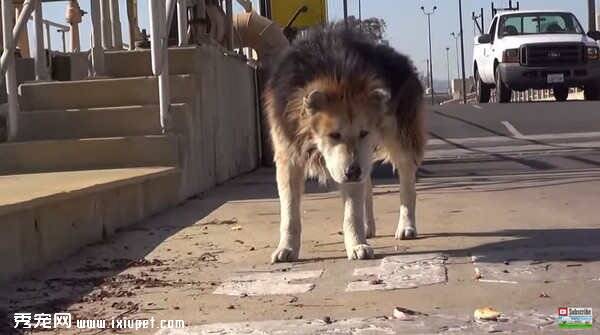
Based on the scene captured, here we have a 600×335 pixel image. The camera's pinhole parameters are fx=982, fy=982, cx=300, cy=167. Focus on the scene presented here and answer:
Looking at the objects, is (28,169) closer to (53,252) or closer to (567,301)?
(53,252)

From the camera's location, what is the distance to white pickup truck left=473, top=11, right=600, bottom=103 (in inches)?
768

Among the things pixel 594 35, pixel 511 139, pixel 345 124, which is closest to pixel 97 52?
pixel 345 124

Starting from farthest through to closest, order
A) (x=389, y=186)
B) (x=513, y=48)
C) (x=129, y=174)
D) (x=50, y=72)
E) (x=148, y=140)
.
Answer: (x=513, y=48)
(x=50, y=72)
(x=389, y=186)
(x=148, y=140)
(x=129, y=174)

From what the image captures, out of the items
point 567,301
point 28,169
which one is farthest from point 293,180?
point 28,169

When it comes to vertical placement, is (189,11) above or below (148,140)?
above

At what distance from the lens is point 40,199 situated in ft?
19.2

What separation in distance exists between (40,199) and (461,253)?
253 cm

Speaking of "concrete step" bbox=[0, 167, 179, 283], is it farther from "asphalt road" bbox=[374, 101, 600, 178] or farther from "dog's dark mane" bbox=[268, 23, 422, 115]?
"asphalt road" bbox=[374, 101, 600, 178]

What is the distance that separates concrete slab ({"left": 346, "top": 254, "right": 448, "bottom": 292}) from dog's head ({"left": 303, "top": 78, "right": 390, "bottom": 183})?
1.70ft

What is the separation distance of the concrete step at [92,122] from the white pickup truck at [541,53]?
468 inches

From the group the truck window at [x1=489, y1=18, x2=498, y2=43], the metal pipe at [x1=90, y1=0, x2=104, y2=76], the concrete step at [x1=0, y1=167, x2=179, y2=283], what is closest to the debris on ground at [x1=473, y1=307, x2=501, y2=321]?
the concrete step at [x1=0, y1=167, x2=179, y2=283]

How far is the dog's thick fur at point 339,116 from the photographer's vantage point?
5.50m

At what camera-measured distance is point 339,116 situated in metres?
5.51

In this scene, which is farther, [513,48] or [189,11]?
[513,48]
